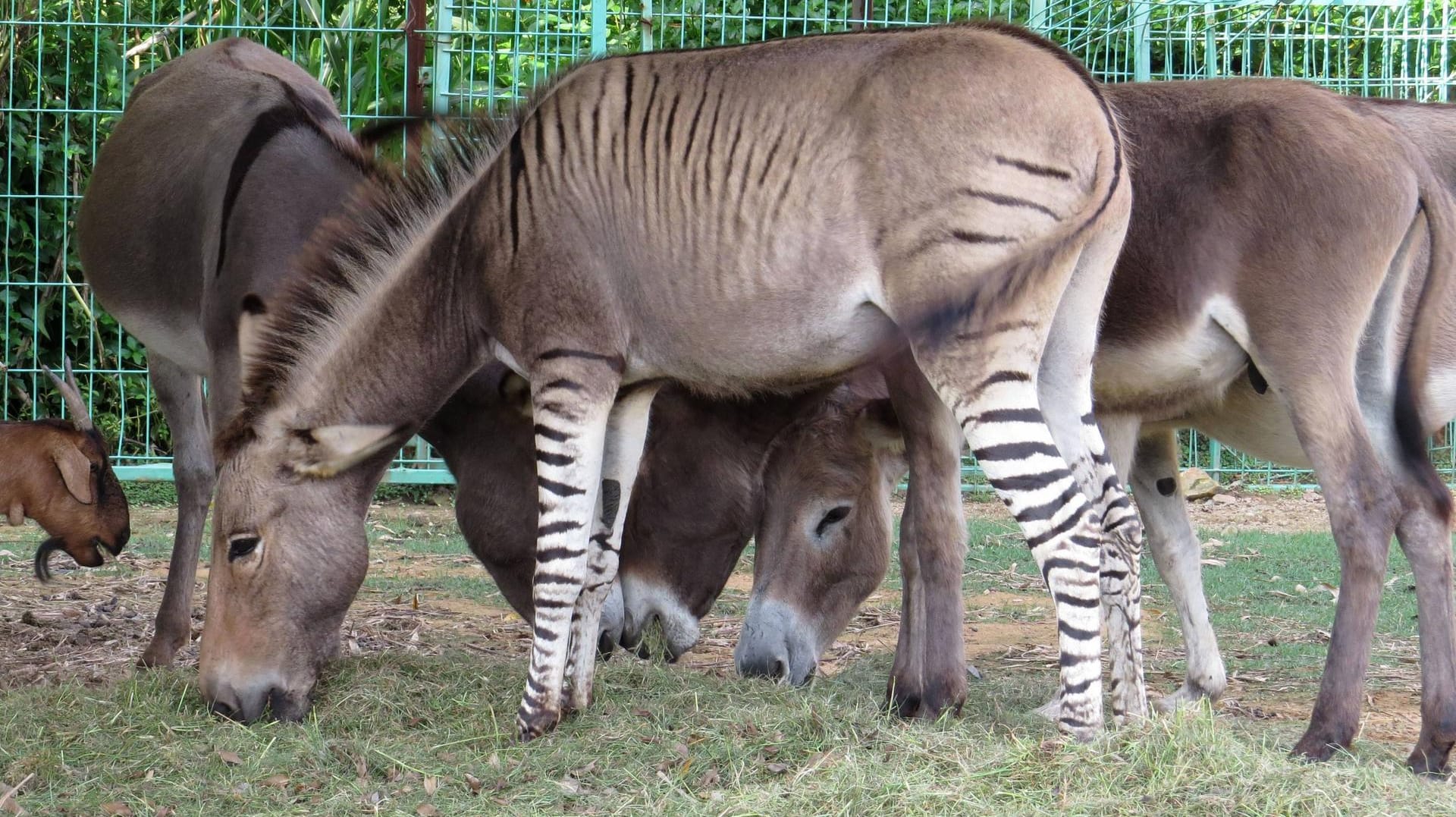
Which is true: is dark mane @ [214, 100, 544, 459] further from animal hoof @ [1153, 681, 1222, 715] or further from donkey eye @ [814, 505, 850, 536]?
animal hoof @ [1153, 681, 1222, 715]

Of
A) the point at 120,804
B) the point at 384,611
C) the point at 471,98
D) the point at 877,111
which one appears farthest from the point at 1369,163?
the point at 384,611

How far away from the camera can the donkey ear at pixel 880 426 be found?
18.1 ft

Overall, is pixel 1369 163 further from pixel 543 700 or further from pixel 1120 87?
pixel 543 700

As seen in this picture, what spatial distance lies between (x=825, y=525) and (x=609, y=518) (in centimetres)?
114

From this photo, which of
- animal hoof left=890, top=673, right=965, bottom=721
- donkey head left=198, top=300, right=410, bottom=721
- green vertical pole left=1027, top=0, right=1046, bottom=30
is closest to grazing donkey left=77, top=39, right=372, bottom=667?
donkey head left=198, top=300, right=410, bottom=721

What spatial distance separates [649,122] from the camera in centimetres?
430

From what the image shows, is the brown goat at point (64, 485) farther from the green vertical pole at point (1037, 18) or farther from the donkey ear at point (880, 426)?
the green vertical pole at point (1037, 18)

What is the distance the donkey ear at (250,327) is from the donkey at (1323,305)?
2986 mm

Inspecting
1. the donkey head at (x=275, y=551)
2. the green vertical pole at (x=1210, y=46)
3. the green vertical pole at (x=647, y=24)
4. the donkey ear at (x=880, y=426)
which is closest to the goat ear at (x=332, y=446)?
the donkey head at (x=275, y=551)

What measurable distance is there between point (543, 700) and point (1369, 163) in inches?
125

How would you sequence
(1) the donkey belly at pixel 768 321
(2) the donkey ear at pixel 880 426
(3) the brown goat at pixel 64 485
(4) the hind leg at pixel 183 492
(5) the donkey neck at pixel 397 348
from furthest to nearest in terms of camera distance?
1. (3) the brown goat at pixel 64 485
2. (4) the hind leg at pixel 183 492
3. (2) the donkey ear at pixel 880 426
4. (5) the donkey neck at pixel 397 348
5. (1) the donkey belly at pixel 768 321

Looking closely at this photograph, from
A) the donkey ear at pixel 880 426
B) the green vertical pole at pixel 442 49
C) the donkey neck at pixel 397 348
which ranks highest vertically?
the green vertical pole at pixel 442 49

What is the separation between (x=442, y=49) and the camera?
30.8ft

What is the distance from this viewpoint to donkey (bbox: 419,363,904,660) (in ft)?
18.3
